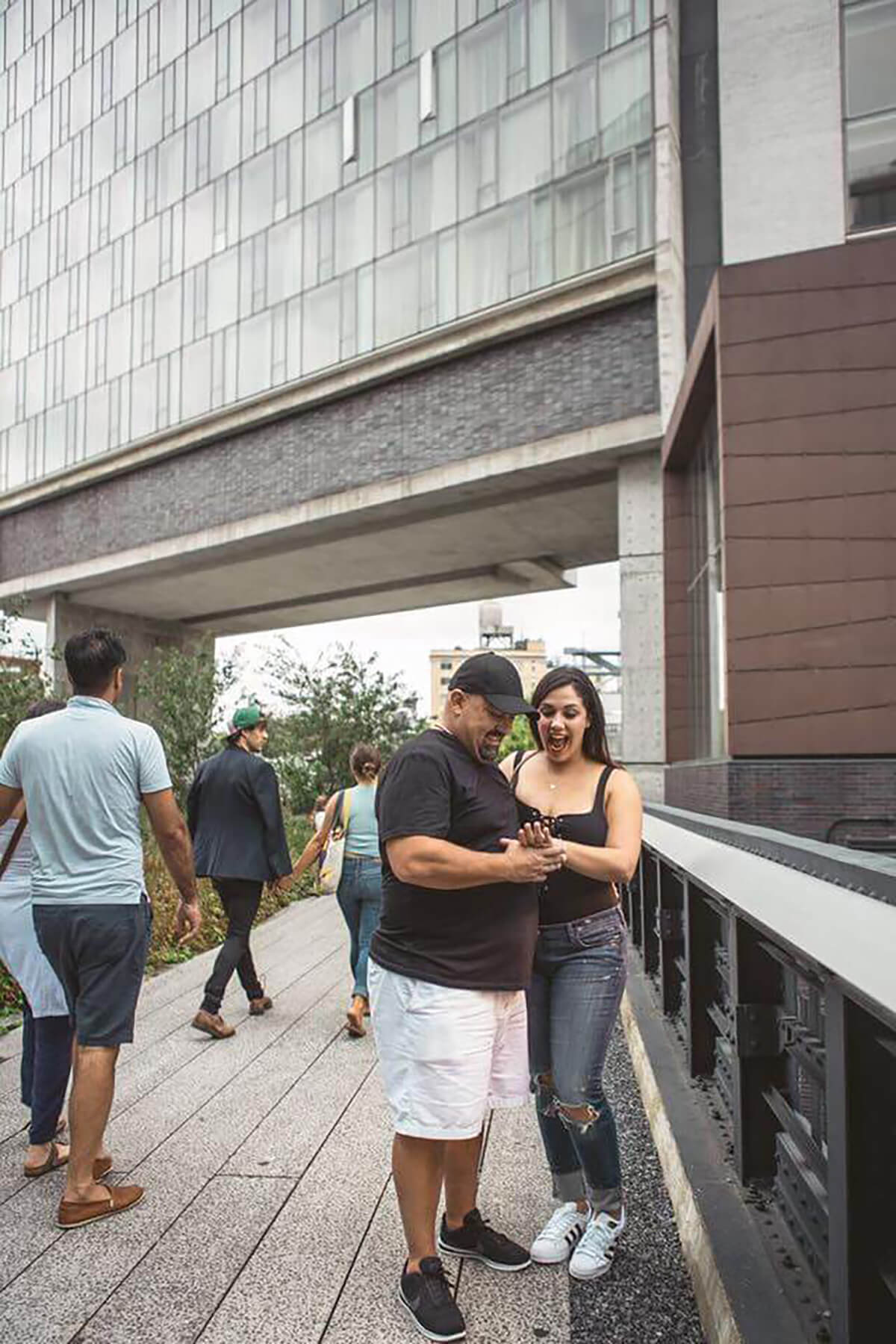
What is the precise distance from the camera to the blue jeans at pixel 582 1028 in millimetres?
3680

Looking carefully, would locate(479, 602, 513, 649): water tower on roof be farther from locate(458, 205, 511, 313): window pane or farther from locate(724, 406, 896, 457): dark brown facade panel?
locate(724, 406, 896, 457): dark brown facade panel

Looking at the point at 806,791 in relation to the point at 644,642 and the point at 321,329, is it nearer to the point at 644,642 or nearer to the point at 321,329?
the point at 644,642

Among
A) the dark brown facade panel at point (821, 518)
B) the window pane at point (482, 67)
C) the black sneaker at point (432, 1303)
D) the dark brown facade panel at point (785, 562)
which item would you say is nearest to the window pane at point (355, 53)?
the window pane at point (482, 67)

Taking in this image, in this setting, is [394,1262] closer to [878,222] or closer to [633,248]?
[878,222]

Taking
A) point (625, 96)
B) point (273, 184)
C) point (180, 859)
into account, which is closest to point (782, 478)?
point (180, 859)

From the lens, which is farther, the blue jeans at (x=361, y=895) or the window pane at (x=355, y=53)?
the window pane at (x=355, y=53)

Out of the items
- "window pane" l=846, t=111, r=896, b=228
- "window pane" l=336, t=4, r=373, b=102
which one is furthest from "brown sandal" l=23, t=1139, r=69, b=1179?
"window pane" l=336, t=4, r=373, b=102

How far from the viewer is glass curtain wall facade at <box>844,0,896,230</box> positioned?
17766 millimetres

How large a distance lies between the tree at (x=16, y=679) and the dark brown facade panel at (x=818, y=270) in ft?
28.8

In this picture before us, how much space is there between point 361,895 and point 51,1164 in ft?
9.56

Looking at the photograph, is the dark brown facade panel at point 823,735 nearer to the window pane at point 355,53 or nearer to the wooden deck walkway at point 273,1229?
the wooden deck walkway at point 273,1229

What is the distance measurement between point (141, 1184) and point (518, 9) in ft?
80.5

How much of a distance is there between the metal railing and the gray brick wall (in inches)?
705

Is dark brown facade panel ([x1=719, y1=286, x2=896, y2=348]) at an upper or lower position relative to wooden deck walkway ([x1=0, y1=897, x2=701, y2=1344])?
upper
